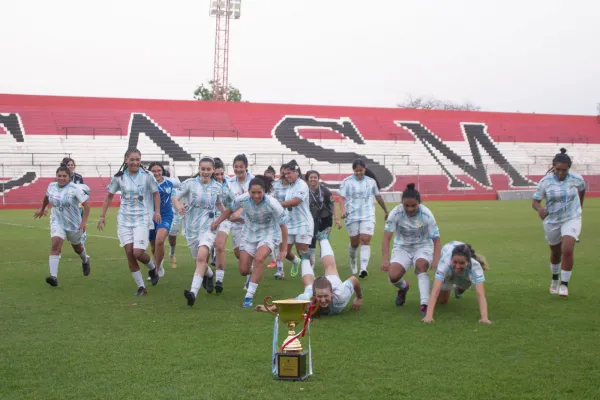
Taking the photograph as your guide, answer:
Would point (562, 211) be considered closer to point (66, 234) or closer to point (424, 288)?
point (424, 288)

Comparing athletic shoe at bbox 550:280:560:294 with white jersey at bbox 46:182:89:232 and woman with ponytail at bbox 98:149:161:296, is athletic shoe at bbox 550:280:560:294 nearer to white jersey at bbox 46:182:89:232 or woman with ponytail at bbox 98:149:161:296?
woman with ponytail at bbox 98:149:161:296

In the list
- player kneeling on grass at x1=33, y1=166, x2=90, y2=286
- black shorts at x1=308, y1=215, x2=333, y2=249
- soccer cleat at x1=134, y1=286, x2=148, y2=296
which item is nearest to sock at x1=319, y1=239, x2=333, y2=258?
black shorts at x1=308, y1=215, x2=333, y2=249

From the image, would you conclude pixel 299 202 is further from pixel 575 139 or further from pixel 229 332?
pixel 575 139

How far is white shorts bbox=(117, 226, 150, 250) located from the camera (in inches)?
388

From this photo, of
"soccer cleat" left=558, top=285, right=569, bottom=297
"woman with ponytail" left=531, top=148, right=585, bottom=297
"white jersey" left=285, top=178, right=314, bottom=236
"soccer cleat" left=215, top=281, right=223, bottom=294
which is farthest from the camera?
"white jersey" left=285, top=178, right=314, bottom=236

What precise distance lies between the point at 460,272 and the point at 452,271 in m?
0.17

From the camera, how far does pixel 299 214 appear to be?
10852 mm

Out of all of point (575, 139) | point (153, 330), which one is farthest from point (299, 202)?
point (575, 139)

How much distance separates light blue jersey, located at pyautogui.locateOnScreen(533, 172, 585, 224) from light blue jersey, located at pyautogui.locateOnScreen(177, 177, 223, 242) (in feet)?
14.2

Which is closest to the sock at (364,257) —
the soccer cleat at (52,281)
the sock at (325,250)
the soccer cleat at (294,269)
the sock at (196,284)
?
the soccer cleat at (294,269)

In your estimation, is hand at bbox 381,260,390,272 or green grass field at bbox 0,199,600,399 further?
hand at bbox 381,260,390,272

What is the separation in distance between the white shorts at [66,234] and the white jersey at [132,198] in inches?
62.3

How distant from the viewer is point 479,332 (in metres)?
7.46

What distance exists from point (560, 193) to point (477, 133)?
4449 centimetres
